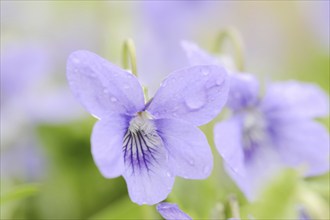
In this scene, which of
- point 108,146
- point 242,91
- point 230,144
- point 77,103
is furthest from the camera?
point 77,103

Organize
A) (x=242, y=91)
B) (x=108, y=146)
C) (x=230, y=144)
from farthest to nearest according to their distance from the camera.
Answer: (x=242, y=91)
(x=230, y=144)
(x=108, y=146)

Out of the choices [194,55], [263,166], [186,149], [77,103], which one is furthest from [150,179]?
[77,103]

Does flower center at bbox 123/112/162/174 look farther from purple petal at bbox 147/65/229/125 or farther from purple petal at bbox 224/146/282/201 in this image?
purple petal at bbox 224/146/282/201

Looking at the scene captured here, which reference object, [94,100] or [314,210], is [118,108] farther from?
[314,210]

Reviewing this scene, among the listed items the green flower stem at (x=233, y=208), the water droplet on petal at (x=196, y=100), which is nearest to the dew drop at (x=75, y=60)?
the water droplet on petal at (x=196, y=100)

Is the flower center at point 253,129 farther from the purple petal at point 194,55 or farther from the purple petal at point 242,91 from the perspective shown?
the purple petal at point 194,55

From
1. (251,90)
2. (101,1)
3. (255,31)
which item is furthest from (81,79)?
(255,31)

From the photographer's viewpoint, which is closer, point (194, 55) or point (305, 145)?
point (194, 55)

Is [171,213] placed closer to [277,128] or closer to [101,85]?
[101,85]
